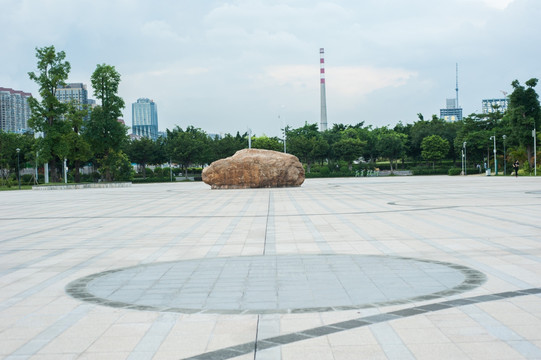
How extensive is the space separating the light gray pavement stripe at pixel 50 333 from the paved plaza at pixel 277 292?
2 cm

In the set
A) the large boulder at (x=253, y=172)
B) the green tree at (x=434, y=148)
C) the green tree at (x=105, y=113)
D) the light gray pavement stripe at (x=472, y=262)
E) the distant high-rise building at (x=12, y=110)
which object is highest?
the distant high-rise building at (x=12, y=110)

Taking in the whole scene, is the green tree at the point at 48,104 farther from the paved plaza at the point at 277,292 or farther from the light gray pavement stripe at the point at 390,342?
the light gray pavement stripe at the point at 390,342

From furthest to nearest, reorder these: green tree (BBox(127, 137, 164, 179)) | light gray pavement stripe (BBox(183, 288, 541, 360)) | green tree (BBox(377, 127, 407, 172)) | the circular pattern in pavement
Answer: green tree (BBox(377, 127, 407, 172)) < green tree (BBox(127, 137, 164, 179)) < the circular pattern in pavement < light gray pavement stripe (BBox(183, 288, 541, 360))

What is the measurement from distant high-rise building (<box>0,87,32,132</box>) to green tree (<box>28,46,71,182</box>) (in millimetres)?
60718

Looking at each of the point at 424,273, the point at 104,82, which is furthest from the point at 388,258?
the point at 104,82

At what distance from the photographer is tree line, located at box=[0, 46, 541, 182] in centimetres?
4503

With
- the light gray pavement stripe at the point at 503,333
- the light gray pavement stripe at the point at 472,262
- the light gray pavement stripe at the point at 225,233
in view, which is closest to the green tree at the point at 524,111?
the light gray pavement stripe at the point at 225,233

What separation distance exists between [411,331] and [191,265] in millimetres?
4076

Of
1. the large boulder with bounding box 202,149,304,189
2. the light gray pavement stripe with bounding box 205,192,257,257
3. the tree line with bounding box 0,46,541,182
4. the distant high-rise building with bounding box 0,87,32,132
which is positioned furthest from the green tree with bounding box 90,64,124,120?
the distant high-rise building with bounding box 0,87,32,132

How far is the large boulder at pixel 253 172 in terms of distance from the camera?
3209 cm

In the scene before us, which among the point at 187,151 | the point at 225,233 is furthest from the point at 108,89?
the point at 225,233

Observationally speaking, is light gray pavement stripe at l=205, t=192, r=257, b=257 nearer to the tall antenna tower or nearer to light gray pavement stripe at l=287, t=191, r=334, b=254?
light gray pavement stripe at l=287, t=191, r=334, b=254

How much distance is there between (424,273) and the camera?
21.7 ft

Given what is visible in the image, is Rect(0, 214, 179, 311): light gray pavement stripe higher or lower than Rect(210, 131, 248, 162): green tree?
lower
